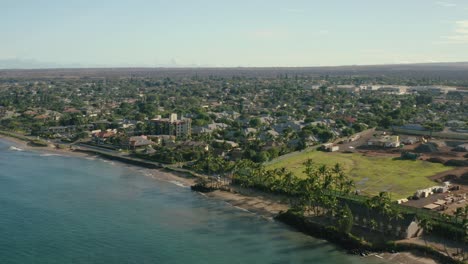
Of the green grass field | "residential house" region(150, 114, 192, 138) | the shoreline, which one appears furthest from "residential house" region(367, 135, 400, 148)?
the shoreline

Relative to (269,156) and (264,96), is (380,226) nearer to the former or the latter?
(269,156)

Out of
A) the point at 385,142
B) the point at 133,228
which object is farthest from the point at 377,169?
the point at 133,228

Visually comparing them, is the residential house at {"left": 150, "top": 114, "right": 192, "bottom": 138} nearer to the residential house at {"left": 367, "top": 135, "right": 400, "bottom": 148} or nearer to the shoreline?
the shoreline

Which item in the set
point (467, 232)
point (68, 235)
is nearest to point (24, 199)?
point (68, 235)

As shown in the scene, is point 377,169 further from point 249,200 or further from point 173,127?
point 173,127

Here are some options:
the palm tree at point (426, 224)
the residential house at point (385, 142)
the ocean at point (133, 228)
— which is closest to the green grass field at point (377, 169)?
the residential house at point (385, 142)

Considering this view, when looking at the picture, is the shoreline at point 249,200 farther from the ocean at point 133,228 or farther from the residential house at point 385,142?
the residential house at point 385,142
